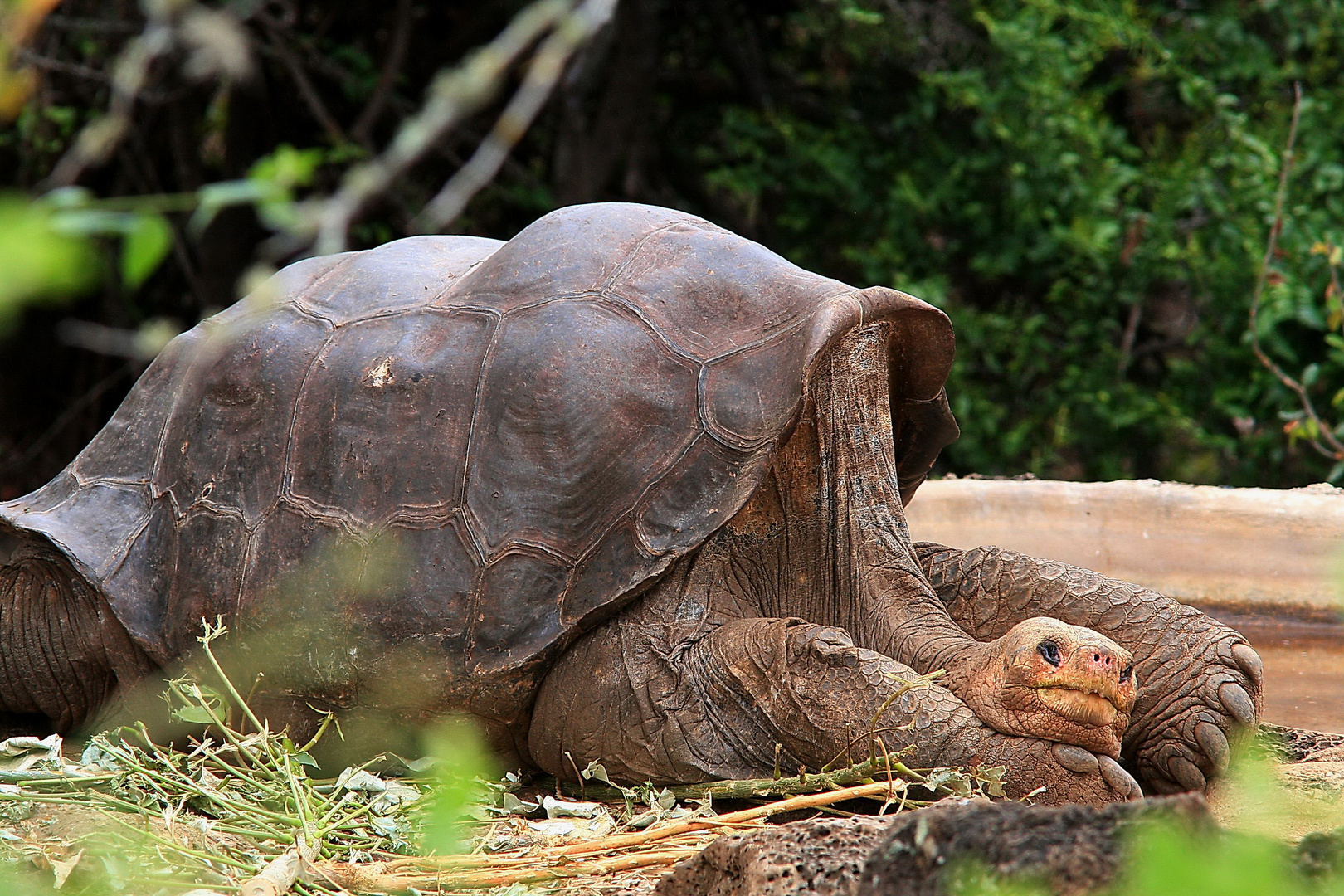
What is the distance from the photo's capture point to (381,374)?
2924 mm

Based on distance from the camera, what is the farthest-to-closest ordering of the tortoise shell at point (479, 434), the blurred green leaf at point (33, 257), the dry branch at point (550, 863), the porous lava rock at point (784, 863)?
the tortoise shell at point (479, 434) < the dry branch at point (550, 863) < the porous lava rock at point (784, 863) < the blurred green leaf at point (33, 257)

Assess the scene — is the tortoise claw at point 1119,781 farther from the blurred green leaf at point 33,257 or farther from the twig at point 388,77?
the twig at point 388,77

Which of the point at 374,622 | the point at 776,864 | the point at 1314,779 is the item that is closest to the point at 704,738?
the point at 374,622

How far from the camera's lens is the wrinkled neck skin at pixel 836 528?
113 inches

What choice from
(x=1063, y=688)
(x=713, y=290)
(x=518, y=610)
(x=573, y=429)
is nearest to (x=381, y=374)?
(x=573, y=429)

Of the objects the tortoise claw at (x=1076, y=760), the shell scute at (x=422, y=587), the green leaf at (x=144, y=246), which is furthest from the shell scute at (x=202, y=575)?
the green leaf at (x=144, y=246)

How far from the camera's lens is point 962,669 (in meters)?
2.55

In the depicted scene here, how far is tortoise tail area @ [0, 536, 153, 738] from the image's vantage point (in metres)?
3.24

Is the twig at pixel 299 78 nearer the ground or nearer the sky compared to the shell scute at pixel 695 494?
nearer the sky

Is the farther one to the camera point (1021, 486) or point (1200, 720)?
point (1021, 486)

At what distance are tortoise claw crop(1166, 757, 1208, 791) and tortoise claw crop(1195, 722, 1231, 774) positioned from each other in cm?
4

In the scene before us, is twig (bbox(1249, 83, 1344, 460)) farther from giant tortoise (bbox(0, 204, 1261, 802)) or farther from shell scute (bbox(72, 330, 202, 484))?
shell scute (bbox(72, 330, 202, 484))

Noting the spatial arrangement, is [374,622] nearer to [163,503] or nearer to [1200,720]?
[163,503]

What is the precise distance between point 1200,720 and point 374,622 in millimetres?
1702
